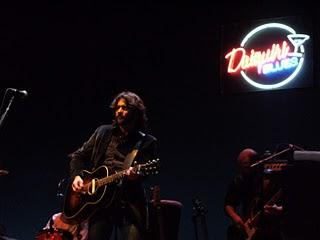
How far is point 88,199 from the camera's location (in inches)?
156

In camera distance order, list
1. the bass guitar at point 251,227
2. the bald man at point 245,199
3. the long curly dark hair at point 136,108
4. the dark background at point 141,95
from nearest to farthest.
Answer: the long curly dark hair at point 136,108 → the bass guitar at point 251,227 → the bald man at point 245,199 → the dark background at point 141,95

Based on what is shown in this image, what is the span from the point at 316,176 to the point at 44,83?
6077 millimetres

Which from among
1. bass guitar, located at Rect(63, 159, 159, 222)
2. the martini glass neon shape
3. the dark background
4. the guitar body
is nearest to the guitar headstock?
bass guitar, located at Rect(63, 159, 159, 222)

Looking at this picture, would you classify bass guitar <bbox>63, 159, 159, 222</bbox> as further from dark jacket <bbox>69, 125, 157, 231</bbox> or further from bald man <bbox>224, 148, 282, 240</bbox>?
bald man <bbox>224, 148, 282, 240</bbox>

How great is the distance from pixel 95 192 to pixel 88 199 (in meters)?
0.09

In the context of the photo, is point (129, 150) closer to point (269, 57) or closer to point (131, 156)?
point (131, 156)

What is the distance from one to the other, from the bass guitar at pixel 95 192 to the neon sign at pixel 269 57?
3018mm

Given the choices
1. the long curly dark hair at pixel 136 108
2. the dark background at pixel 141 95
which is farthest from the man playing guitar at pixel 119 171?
the dark background at pixel 141 95

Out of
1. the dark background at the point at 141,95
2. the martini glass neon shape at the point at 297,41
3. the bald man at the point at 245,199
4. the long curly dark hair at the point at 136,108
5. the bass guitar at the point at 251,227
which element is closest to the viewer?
the long curly dark hair at the point at 136,108

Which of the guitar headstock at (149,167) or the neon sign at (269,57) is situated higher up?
the neon sign at (269,57)

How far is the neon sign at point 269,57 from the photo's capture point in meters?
6.32

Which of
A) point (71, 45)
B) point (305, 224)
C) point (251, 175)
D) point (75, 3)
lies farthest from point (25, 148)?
point (305, 224)

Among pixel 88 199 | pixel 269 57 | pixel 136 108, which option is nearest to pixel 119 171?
pixel 88 199

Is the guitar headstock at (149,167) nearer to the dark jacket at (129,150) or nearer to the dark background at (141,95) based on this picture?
the dark jacket at (129,150)
